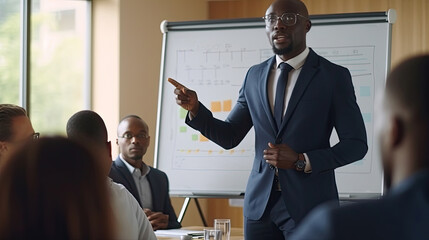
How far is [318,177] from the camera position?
2.97 metres

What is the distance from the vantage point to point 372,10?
22.9 feet

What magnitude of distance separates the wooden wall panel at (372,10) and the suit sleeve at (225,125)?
3841mm

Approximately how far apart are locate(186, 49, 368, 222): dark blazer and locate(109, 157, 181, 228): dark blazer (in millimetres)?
1993

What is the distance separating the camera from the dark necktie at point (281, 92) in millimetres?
3041

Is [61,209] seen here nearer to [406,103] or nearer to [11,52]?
[406,103]

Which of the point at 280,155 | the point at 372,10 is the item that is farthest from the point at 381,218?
the point at 372,10

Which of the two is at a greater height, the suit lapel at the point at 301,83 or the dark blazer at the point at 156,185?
the suit lapel at the point at 301,83

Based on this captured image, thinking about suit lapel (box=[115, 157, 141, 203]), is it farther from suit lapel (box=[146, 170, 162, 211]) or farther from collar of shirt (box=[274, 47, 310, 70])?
collar of shirt (box=[274, 47, 310, 70])

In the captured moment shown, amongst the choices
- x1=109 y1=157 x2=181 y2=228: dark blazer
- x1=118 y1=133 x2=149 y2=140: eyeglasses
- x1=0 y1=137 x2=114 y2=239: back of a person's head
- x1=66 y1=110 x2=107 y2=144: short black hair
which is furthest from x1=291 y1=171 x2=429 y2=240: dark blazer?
x1=118 y1=133 x2=149 y2=140: eyeglasses

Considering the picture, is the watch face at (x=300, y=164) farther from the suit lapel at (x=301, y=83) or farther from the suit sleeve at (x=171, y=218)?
the suit sleeve at (x=171, y=218)

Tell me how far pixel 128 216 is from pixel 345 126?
99cm

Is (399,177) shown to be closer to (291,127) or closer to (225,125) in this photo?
(291,127)

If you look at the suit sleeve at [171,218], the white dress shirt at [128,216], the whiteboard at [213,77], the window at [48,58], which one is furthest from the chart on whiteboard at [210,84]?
the white dress shirt at [128,216]

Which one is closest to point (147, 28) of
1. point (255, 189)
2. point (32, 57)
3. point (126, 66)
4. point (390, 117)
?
point (126, 66)
